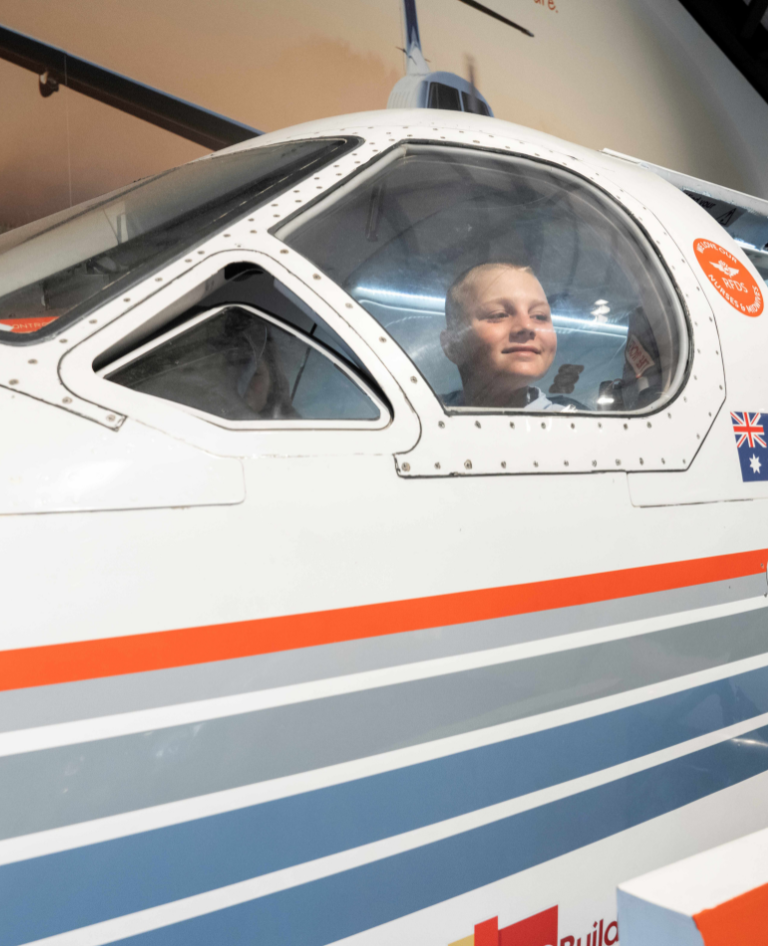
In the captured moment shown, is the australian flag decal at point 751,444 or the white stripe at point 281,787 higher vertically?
the australian flag decal at point 751,444

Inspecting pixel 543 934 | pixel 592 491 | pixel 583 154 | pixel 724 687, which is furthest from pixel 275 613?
pixel 583 154

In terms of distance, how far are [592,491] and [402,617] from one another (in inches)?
19.2

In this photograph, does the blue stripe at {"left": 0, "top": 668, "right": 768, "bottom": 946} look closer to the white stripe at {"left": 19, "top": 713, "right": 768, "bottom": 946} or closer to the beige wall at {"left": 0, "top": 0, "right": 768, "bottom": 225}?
the white stripe at {"left": 19, "top": 713, "right": 768, "bottom": 946}

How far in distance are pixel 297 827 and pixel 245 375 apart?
27.0 inches

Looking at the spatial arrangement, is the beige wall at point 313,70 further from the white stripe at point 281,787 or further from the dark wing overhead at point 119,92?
the white stripe at point 281,787

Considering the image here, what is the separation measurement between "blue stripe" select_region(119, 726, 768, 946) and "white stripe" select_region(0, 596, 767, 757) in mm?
261

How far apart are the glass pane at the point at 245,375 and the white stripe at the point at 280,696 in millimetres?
410

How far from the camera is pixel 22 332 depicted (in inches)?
41.9

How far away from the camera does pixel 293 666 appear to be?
102cm

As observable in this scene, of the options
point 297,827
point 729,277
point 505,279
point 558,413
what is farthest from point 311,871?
point 729,277

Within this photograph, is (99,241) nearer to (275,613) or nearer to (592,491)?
(275,613)

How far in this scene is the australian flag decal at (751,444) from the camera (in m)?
1.64

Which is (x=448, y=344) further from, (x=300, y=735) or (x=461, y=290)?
(x=300, y=735)

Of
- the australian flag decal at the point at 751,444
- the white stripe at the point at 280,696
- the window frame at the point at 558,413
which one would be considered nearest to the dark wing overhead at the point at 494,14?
the window frame at the point at 558,413
